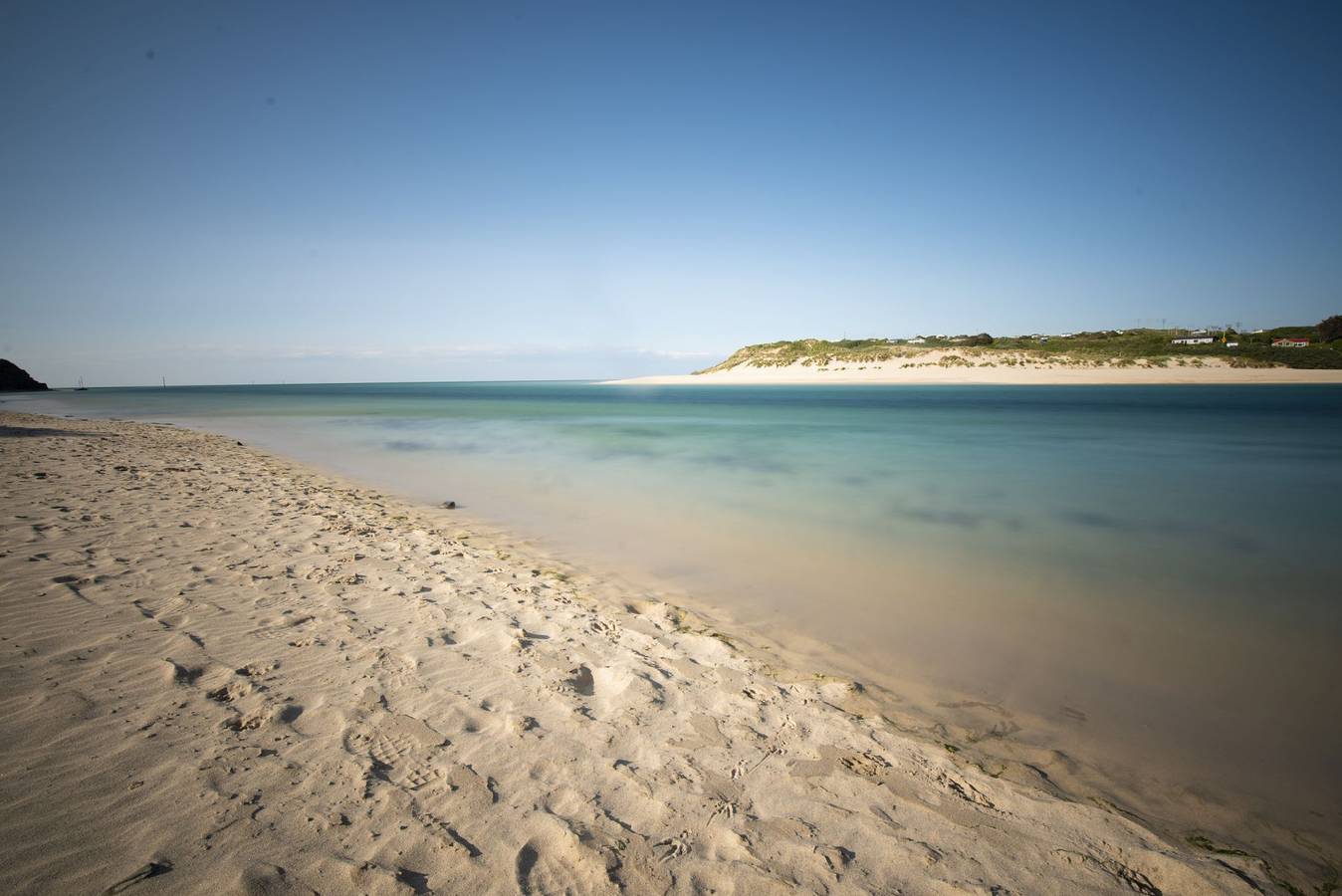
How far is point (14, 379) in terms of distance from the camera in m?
86.8

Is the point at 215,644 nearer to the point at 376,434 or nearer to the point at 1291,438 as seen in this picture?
the point at 376,434

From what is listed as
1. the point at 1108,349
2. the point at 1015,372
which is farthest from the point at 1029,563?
the point at 1108,349

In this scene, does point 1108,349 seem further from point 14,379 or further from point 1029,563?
point 14,379

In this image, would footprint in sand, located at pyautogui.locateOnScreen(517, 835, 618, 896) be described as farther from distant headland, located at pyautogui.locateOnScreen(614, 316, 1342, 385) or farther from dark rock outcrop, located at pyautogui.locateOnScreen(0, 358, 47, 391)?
dark rock outcrop, located at pyautogui.locateOnScreen(0, 358, 47, 391)

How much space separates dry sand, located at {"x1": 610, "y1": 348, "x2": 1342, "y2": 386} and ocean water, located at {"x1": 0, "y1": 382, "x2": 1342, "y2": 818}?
62422mm

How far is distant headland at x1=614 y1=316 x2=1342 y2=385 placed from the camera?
67.1 metres

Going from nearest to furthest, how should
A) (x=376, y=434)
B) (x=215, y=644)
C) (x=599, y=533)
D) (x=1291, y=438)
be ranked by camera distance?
(x=215, y=644)
(x=599, y=533)
(x=1291, y=438)
(x=376, y=434)

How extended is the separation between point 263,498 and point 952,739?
1039cm

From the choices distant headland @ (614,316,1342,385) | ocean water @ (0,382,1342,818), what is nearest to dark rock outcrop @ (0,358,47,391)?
ocean water @ (0,382,1342,818)

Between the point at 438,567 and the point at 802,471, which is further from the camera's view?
the point at 802,471

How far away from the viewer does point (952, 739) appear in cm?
369

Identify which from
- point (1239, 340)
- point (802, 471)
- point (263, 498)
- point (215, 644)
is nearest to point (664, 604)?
point (215, 644)

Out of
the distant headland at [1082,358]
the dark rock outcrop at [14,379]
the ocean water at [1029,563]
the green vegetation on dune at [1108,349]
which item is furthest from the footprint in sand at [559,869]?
the dark rock outcrop at [14,379]

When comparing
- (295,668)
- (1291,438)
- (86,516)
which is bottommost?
(1291,438)
